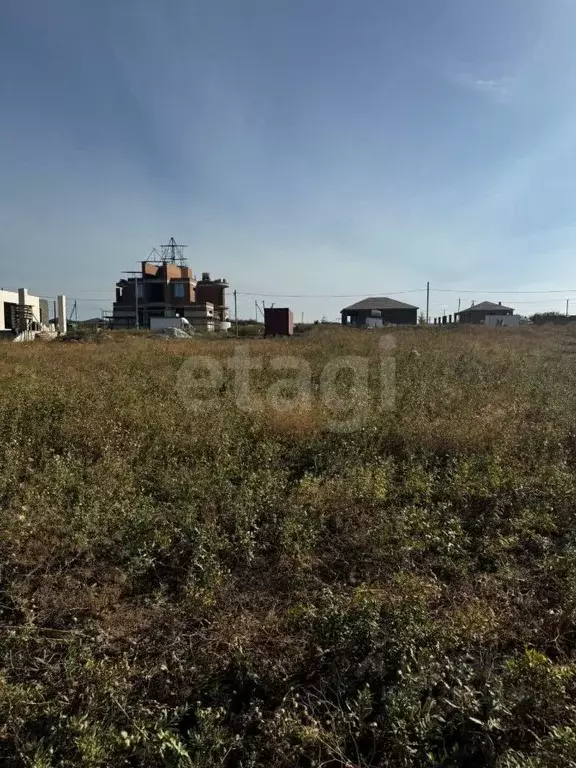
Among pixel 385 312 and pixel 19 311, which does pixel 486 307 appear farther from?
pixel 19 311

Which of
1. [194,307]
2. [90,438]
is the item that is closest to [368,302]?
[194,307]

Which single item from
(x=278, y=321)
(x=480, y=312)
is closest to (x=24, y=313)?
(x=278, y=321)

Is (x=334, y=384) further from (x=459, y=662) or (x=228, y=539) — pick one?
(x=459, y=662)

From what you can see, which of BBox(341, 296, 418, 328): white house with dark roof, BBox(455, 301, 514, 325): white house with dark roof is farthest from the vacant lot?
BBox(455, 301, 514, 325): white house with dark roof

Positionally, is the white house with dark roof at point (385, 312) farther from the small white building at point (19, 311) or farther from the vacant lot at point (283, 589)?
the vacant lot at point (283, 589)

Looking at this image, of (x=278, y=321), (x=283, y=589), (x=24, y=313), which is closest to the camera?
(x=283, y=589)

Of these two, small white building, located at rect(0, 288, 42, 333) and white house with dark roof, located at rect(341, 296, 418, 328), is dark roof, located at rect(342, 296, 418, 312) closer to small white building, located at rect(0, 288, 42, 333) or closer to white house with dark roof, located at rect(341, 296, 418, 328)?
white house with dark roof, located at rect(341, 296, 418, 328)

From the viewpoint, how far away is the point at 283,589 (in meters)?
2.73

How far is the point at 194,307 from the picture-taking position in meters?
51.1

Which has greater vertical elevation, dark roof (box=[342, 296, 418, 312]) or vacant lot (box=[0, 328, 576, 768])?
dark roof (box=[342, 296, 418, 312])

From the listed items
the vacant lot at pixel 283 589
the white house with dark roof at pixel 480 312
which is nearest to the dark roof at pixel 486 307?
the white house with dark roof at pixel 480 312

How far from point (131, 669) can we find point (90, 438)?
2.99 metres

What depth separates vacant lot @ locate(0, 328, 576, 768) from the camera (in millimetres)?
1758

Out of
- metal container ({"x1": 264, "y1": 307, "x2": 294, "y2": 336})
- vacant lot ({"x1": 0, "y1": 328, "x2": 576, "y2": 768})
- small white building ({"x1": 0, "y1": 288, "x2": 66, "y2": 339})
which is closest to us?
vacant lot ({"x1": 0, "y1": 328, "x2": 576, "y2": 768})
